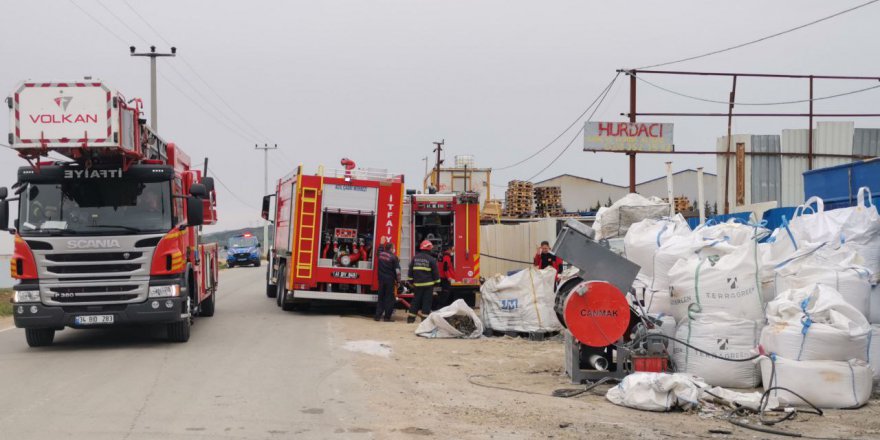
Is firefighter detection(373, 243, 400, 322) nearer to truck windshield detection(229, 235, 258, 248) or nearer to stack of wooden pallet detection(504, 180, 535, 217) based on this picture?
stack of wooden pallet detection(504, 180, 535, 217)

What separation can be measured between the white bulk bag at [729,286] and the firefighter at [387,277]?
7.98 m

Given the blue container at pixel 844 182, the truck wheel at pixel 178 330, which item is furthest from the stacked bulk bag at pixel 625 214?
the truck wheel at pixel 178 330

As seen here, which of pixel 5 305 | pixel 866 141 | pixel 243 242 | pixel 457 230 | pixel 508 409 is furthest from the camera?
pixel 243 242

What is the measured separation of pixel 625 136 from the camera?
22891 mm

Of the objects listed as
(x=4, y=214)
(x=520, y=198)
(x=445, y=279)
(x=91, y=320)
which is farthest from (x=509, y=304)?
(x=520, y=198)

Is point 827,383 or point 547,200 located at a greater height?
point 547,200

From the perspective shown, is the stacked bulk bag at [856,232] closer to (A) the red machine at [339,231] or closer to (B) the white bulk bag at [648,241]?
(B) the white bulk bag at [648,241]

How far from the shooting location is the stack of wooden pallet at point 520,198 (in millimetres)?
35250

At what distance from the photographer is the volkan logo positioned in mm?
11016

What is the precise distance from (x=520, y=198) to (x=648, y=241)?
80.7 feet

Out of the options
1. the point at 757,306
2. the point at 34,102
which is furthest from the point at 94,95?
the point at 757,306

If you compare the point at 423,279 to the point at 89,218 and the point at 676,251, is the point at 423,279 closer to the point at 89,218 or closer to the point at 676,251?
the point at 89,218

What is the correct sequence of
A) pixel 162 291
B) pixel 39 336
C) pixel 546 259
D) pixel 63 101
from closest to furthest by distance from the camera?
1. pixel 63 101
2. pixel 162 291
3. pixel 39 336
4. pixel 546 259

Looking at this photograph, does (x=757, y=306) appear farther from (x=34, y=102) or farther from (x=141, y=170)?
(x=34, y=102)
